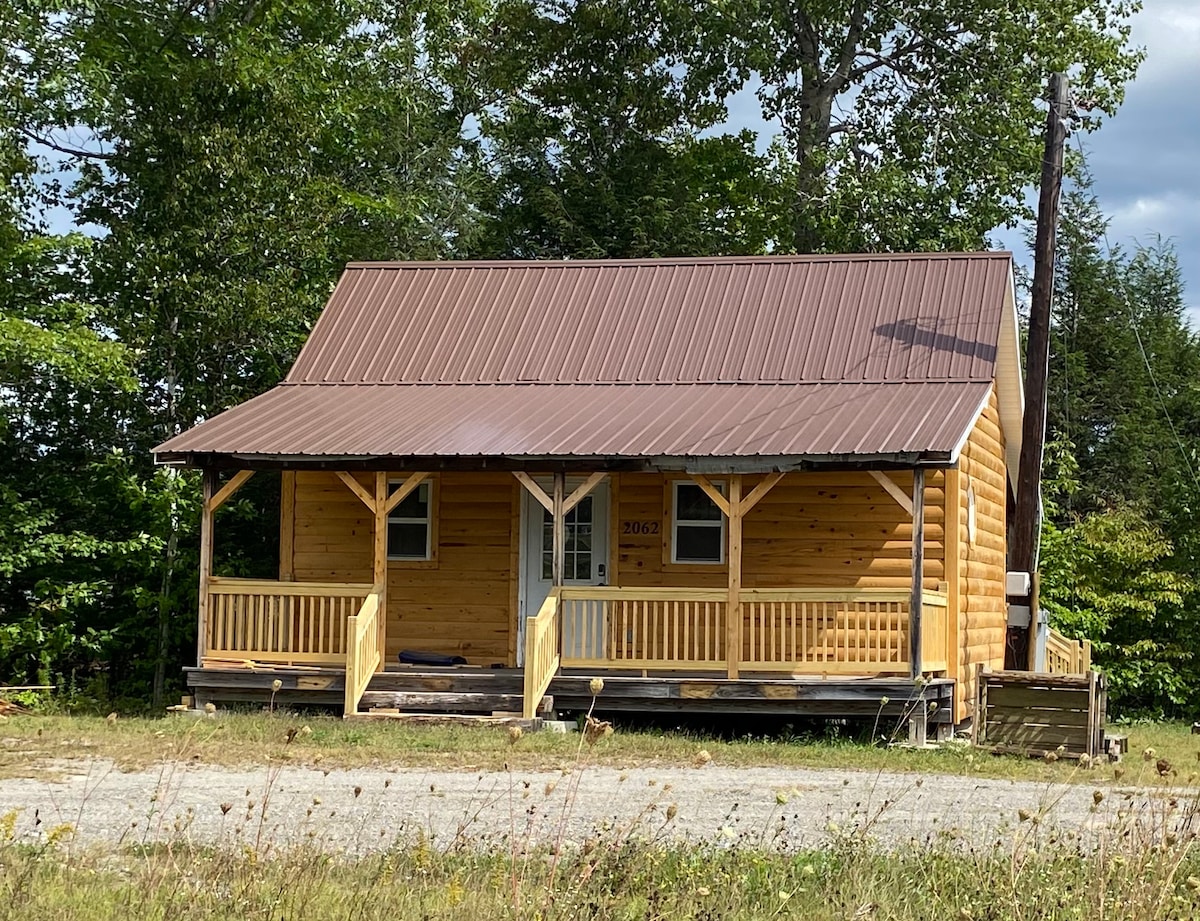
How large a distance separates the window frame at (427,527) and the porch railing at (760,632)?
7.96 ft

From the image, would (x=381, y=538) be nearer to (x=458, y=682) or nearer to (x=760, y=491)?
(x=458, y=682)

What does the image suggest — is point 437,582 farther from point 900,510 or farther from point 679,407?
point 900,510

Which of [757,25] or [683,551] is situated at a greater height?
[757,25]

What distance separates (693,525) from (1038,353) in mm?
4353

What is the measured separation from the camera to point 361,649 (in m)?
17.4

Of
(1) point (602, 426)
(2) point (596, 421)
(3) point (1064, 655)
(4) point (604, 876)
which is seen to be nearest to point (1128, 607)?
(3) point (1064, 655)

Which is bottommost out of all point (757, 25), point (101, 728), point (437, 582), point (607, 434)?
point (101, 728)

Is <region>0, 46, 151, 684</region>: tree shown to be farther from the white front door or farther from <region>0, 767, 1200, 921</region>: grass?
<region>0, 767, 1200, 921</region>: grass

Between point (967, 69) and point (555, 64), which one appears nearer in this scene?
point (967, 69)

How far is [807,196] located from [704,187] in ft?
14.7

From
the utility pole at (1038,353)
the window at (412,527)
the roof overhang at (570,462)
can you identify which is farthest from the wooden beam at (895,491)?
the window at (412,527)

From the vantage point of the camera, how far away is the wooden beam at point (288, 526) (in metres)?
20.3

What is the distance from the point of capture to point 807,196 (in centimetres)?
3281

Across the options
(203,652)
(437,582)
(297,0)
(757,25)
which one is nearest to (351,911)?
(203,652)
